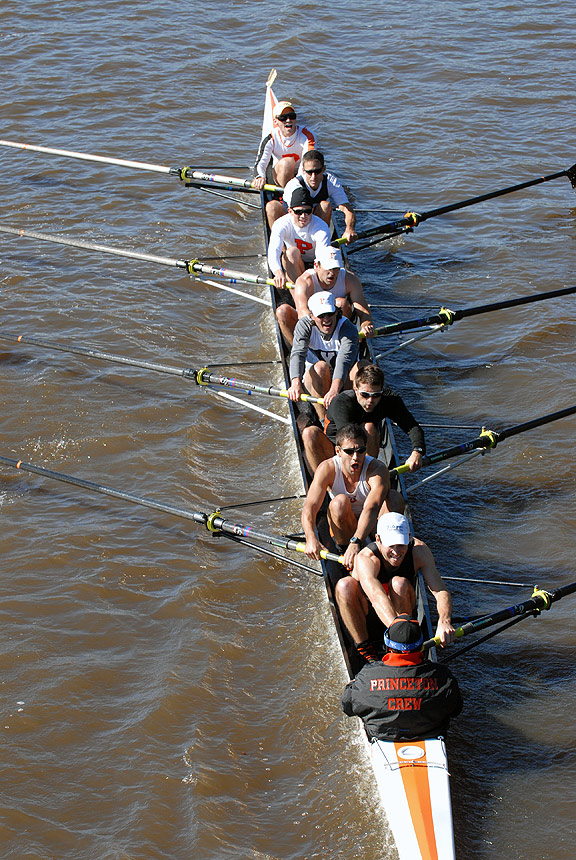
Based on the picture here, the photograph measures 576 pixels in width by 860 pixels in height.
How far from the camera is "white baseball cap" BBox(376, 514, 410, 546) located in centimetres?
538

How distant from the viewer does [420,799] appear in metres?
4.79

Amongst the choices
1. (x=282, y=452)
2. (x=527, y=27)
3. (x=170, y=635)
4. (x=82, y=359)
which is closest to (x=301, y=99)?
(x=527, y=27)

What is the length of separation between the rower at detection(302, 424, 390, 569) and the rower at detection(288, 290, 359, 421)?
1177 millimetres

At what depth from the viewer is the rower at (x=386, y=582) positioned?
5.40m

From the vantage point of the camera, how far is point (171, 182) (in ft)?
42.3

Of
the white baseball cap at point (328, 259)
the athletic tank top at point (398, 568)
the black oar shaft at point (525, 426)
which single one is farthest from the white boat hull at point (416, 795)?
the white baseball cap at point (328, 259)

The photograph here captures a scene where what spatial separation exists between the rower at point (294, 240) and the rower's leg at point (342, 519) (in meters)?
2.63

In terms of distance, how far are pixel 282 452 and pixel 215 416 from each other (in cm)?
85

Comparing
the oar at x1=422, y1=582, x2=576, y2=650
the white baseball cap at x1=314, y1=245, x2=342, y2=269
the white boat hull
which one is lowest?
the white boat hull

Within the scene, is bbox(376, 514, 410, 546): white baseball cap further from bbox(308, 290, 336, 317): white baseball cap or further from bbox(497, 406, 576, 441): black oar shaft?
bbox(308, 290, 336, 317): white baseball cap

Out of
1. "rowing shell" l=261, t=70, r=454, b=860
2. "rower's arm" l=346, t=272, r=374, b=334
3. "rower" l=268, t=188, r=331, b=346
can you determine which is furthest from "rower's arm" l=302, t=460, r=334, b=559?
"rower" l=268, t=188, r=331, b=346

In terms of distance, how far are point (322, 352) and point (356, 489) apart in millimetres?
1721

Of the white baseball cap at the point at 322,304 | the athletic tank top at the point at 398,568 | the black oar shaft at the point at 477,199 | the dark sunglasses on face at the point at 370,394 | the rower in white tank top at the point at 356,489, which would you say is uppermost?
the white baseball cap at the point at 322,304

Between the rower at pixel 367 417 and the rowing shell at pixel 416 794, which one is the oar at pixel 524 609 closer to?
the rowing shell at pixel 416 794
